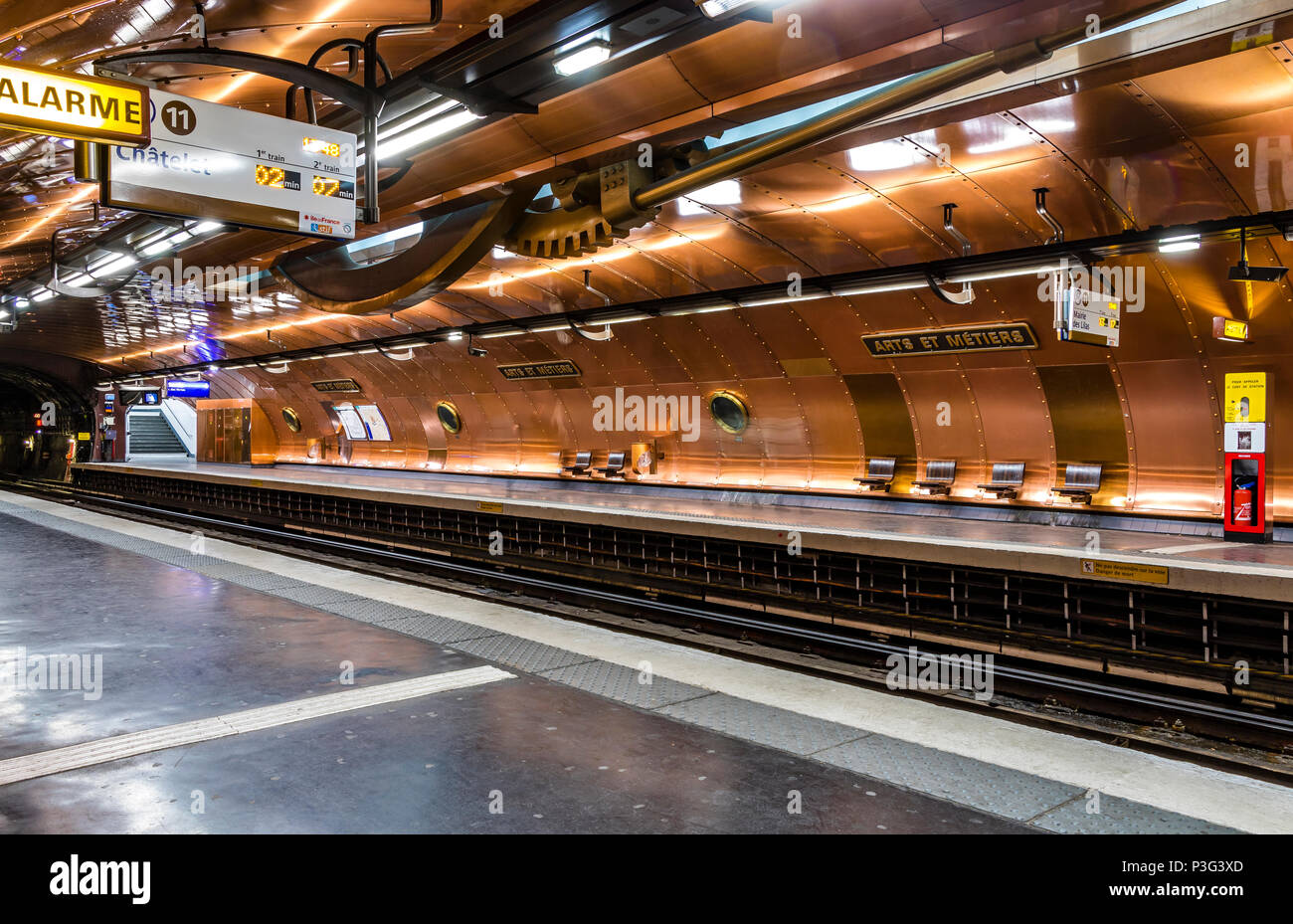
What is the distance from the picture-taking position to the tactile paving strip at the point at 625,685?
Result: 4875mm

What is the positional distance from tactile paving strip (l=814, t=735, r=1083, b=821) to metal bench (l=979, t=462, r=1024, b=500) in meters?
7.60

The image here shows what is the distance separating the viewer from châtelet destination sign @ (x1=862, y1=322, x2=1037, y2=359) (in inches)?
410

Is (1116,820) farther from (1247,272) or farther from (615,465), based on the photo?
(615,465)

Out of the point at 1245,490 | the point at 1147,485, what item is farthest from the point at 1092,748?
the point at 1147,485

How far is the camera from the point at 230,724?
168 inches

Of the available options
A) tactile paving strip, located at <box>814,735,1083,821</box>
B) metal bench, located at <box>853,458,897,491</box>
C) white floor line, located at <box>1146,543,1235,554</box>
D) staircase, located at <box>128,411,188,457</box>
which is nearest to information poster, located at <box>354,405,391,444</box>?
metal bench, located at <box>853,458,897,491</box>

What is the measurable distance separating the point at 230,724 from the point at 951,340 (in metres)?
9.26

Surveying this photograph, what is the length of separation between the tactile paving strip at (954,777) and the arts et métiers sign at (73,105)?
5233 mm

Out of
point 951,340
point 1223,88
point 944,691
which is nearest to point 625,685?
point 944,691

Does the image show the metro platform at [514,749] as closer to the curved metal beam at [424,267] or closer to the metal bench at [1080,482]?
the curved metal beam at [424,267]

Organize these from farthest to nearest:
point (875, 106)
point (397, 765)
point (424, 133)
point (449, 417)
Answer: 1. point (449, 417)
2. point (424, 133)
3. point (875, 106)
4. point (397, 765)

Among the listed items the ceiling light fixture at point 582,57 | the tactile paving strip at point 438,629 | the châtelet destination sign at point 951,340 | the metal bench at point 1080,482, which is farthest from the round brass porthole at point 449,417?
the ceiling light fixture at point 582,57
